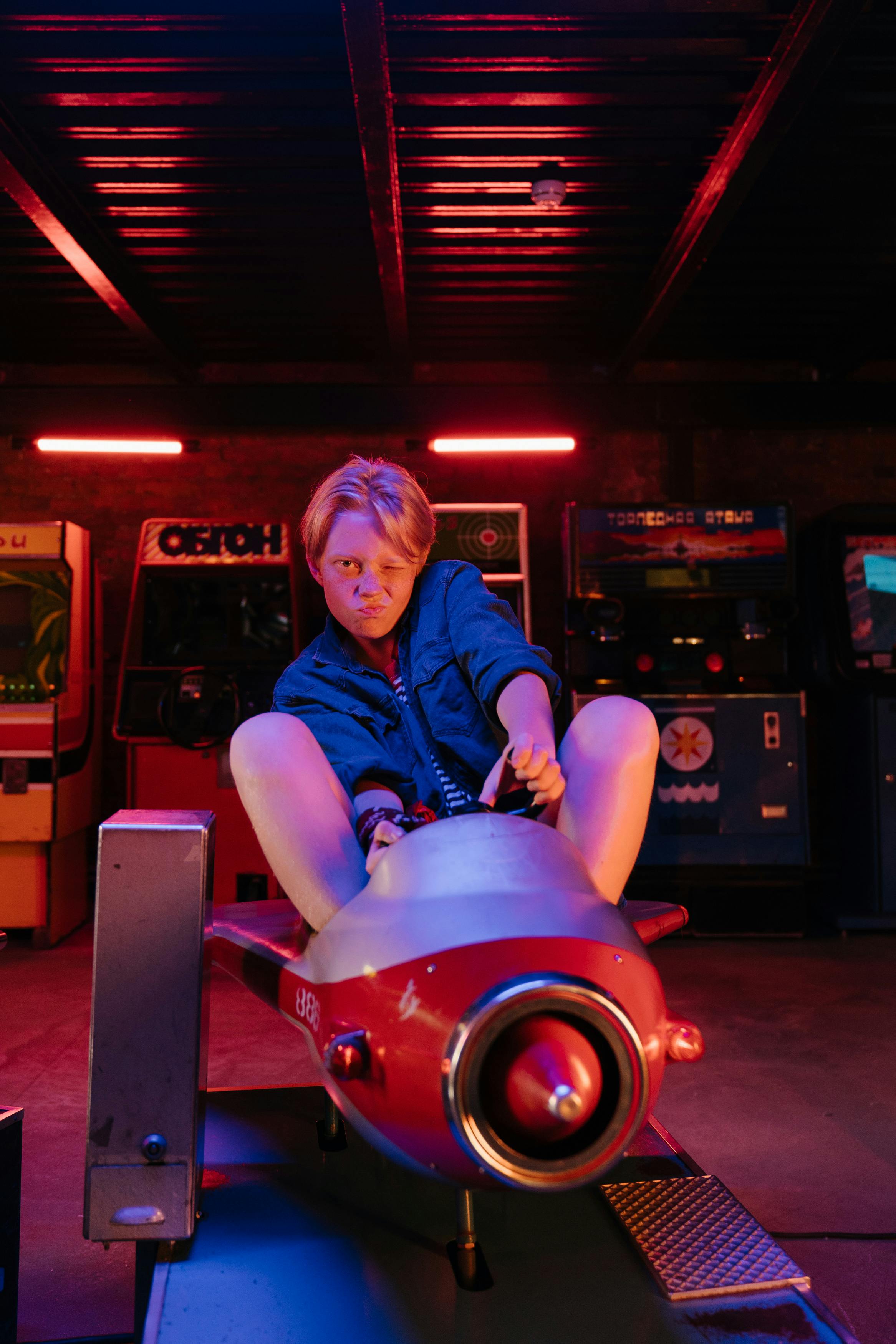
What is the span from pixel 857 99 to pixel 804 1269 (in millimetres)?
3128

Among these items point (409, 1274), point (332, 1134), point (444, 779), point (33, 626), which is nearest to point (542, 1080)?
point (409, 1274)

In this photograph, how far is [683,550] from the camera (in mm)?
3992

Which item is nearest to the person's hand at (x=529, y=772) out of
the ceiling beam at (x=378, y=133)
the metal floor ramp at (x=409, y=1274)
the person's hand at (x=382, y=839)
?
the person's hand at (x=382, y=839)

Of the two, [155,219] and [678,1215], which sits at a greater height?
[155,219]

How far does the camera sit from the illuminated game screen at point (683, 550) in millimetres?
3961

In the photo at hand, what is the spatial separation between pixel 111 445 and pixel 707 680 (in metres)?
3.30

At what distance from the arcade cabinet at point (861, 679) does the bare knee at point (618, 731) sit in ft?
10.7

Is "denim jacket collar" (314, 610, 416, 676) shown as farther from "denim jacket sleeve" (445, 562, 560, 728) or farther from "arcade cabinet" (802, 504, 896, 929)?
"arcade cabinet" (802, 504, 896, 929)

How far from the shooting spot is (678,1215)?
1099mm

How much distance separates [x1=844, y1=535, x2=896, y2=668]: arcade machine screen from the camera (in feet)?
13.0

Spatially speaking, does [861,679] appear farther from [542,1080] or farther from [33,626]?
[33,626]

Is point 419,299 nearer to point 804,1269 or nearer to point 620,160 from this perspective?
point 620,160

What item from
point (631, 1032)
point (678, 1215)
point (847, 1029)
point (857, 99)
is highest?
point (857, 99)

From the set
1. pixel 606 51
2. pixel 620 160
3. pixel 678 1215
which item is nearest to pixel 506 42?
pixel 606 51
